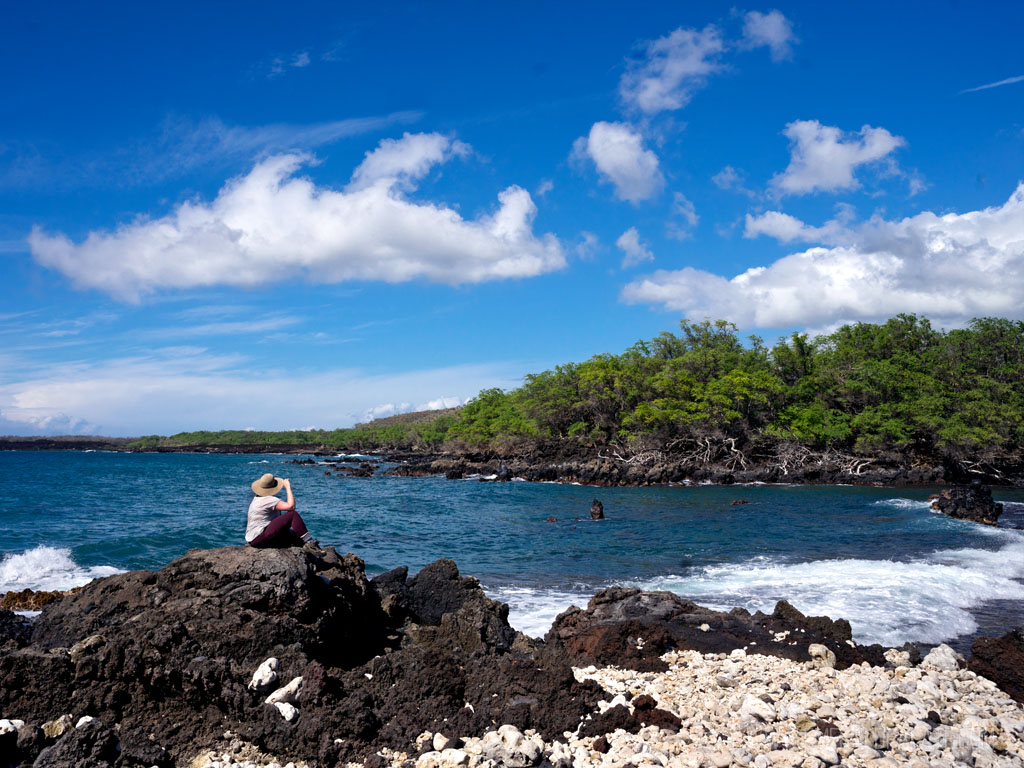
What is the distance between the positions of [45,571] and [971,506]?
28.4 meters

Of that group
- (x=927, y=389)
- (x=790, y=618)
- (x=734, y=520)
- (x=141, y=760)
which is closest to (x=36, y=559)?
(x=141, y=760)

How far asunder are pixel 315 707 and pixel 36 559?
1476 centimetres

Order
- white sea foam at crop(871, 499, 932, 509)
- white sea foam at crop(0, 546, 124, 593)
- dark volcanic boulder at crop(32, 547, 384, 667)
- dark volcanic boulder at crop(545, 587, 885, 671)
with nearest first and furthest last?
dark volcanic boulder at crop(32, 547, 384, 667)
dark volcanic boulder at crop(545, 587, 885, 671)
white sea foam at crop(0, 546, 124, 593)
white sea foam at crop(871, 499, 932, 509)

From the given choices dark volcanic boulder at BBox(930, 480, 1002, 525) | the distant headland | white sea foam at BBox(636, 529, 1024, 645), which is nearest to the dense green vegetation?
the distant headland

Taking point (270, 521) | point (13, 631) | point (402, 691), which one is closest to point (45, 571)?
point (13, 631)

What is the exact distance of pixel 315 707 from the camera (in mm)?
5590

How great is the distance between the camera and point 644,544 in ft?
63.4

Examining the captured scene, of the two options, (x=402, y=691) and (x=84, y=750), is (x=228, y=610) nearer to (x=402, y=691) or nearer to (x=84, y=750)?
(x=84, y=750)

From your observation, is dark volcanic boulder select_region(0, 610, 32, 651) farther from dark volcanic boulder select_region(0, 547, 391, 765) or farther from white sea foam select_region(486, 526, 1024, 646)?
white sea foam select_region(486, 526, 1024, 646)

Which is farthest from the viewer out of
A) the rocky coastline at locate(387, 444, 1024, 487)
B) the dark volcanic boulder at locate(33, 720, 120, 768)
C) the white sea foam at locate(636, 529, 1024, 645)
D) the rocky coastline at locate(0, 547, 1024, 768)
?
the rocky coastline at locate(387, 444, 1024, 487)

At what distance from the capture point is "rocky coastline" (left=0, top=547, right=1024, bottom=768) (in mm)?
5336

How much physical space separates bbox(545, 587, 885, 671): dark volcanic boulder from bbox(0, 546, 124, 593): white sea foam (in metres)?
10.1

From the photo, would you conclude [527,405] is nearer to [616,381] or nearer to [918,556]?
[616,381]

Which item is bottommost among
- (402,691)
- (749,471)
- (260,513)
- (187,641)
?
(749,471)
